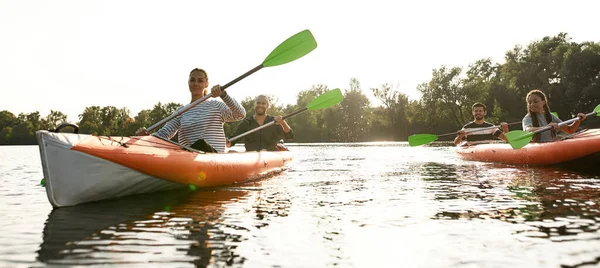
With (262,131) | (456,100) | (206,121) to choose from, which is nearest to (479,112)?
(262,131)

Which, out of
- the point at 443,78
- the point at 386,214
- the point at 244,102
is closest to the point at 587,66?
the point at 443,78

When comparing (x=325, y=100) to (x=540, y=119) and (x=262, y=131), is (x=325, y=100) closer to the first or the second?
(x=262, y=131)

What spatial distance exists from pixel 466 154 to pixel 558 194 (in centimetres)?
686

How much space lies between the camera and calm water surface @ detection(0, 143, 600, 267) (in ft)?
8.17

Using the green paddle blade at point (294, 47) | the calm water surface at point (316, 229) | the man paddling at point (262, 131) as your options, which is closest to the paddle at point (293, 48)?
the green paddle blade at point (294, 47)

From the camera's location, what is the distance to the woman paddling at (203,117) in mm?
5973

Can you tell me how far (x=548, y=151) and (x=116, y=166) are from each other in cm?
694

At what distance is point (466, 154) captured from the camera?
11641 mm

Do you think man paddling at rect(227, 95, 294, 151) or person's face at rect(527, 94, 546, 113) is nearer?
person's face at rect(527, 94, 546, 113)

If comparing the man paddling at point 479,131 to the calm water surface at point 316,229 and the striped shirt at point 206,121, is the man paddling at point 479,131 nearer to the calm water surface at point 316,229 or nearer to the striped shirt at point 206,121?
the calm water surface at point 316,229

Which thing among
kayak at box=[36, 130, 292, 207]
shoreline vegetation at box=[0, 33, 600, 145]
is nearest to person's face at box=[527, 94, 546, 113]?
kayak at box=[36, 130, 292, 207]

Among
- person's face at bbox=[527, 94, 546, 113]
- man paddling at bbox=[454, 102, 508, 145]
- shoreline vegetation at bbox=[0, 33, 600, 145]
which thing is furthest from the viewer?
shoreline vegetation at bbox=[0, 33, 600, 145]

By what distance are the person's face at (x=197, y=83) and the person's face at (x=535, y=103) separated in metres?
5.98

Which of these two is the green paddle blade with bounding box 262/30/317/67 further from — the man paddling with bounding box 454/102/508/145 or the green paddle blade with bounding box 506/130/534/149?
the man paddling with bounding box 454/102/508/145
